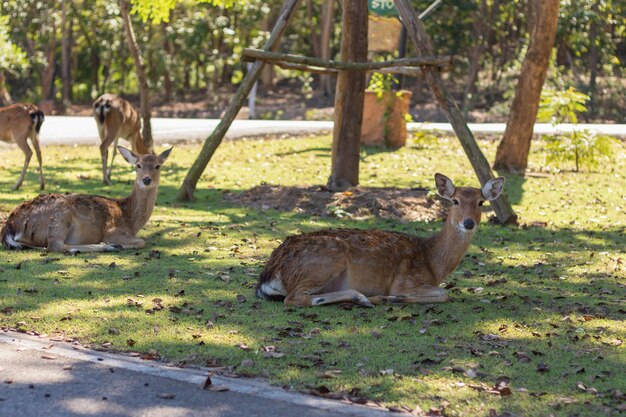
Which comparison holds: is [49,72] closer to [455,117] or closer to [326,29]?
[326,29]

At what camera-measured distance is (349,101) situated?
1453 centimetres

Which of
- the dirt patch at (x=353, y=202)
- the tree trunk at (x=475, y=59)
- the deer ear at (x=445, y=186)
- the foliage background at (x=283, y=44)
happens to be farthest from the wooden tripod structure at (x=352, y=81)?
the tree trunk at (x=475, y=59)

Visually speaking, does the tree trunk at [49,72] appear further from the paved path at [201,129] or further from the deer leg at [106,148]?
the deer leg at [106,148]

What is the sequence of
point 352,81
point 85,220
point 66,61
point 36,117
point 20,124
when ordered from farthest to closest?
point 66,61, point 36,117, point 20,124, point 352,81, point 85,220

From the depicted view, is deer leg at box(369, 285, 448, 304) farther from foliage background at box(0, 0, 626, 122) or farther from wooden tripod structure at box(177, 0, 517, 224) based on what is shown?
foliage background at box(0, 0, 626, 122)

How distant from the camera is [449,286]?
941 centimetres

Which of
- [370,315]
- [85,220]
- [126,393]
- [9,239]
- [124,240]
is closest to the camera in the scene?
[126,393]

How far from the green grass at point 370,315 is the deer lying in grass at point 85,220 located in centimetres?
25

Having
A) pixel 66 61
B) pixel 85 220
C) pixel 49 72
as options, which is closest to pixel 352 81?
pixel 85 220

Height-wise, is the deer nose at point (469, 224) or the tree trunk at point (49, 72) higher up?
the tree trunk at point (49, 72)

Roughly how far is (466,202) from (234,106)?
568 cm

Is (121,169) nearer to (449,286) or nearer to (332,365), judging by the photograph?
(449,286)

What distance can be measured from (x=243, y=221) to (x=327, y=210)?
45.4 inches

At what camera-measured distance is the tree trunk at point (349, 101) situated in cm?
1452
